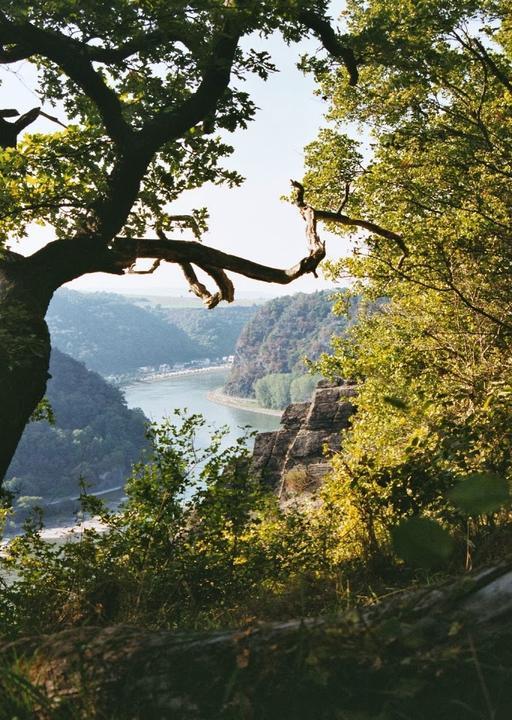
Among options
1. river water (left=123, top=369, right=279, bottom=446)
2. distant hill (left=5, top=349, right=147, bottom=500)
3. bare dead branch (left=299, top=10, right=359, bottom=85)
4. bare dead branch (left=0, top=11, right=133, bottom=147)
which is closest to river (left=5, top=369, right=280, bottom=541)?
river water (left=123, top=369, right=279, bottom=446)

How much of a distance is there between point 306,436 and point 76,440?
91886 millimetres

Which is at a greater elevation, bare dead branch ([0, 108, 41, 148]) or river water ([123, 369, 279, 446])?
bare dead branch ([0, 108, 41, 148])

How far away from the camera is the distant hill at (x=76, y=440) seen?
10544 centimetres

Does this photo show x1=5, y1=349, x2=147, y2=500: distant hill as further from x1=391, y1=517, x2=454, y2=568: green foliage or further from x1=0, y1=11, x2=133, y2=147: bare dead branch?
x1=391, y1=517, x2=454, y2=568: green foliage

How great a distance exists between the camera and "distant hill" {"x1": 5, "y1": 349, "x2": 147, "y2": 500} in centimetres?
10544

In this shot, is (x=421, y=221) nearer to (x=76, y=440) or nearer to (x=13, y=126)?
(x=13, y=126)

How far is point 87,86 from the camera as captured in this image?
289 inches

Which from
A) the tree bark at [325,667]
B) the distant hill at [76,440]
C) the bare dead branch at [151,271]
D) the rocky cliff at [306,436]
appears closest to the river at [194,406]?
the distant hill at [76,440]

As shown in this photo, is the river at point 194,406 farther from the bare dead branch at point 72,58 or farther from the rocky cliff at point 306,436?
the bare dead branch at point 72,58

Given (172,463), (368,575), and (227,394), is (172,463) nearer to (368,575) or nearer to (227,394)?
(368,575)

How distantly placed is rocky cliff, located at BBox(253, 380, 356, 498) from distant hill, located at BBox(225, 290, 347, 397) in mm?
139853

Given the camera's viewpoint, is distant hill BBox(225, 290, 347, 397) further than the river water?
Yes

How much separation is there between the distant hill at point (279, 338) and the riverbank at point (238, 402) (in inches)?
155

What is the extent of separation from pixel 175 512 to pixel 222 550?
547mm
